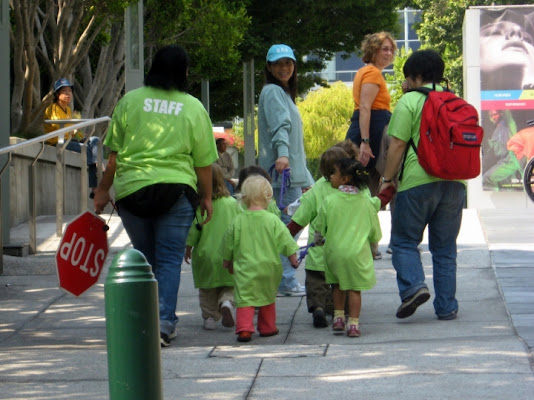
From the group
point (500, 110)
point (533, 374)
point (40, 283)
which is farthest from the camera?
point (500, 110)

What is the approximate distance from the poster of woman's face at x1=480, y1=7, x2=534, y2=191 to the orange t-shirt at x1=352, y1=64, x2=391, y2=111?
10888 millimetres

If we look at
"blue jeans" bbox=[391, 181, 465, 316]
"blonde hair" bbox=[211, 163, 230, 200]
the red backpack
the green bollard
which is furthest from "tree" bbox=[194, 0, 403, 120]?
the green bollard

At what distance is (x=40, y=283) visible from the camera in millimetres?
9812

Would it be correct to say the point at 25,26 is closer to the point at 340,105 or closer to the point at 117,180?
the point at 117,180

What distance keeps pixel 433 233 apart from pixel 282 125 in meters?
1.49

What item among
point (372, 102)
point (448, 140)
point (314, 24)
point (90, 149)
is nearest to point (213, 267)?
point (448, 140)

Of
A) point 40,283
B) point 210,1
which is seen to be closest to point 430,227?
point 40,283

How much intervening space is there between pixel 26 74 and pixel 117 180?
38.2 feet

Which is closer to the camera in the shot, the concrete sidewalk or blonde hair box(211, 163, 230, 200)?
the concrete sidewalk

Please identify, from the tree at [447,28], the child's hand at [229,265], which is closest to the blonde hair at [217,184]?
the child's hand at [229,265]

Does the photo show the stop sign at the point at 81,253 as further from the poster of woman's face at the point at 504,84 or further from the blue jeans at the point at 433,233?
the poster of woman's face at the point at 504,84

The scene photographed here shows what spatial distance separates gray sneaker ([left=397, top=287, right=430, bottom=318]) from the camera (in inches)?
302

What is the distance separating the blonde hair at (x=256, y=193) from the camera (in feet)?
25.1

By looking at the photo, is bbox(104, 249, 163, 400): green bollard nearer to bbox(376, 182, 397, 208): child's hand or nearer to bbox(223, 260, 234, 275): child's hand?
bbox(223, 260, 234, 275): child's hand
